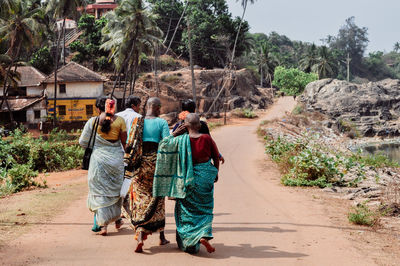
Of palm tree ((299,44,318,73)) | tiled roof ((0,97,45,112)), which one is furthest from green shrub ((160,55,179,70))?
palm tree ((299,44,318,73))

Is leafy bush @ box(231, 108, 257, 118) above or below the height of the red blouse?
below

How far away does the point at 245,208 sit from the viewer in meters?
8.64

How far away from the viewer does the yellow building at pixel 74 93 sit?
40.7 m

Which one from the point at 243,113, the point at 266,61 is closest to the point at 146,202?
the point at 243,113

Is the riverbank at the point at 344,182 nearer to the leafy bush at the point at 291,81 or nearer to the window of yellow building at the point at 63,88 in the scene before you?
the window of yellow building at the point at 63,88

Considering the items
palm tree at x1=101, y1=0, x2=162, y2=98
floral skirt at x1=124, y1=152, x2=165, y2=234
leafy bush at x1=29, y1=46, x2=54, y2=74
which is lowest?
floral skirt at x1=124, y1=152, x2=165, y2=234

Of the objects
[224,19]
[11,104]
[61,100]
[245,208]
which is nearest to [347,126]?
[224,19]

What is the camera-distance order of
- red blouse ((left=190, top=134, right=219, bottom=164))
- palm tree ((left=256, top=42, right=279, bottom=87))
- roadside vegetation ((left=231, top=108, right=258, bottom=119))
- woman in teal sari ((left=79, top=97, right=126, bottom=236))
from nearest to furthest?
1. red blouse ((left=190, top=134, right=219, bottom=164))
2. woman in teal sari ((left=79, top=97, right=126, bottom=236))
3. roadside vegetation ((left=231, top=108, right=258, bottom=119))
4. palm tree ((left=256, top=42, right=279, bottom=87))

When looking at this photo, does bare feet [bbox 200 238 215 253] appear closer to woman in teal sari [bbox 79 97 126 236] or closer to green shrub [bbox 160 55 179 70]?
woman in teal sari [bbox 79 97 126 236]

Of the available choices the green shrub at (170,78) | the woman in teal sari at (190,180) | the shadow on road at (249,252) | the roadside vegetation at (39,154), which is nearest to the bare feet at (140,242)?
the woman in teal sari at (190,180)

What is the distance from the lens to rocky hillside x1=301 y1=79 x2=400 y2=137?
5384 centimetres

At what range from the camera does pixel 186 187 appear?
18.2ft

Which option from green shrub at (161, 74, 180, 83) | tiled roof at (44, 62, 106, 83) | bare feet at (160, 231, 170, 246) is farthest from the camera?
green shrub at (161, 74, 180, 83)

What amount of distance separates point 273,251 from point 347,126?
49.2 m
